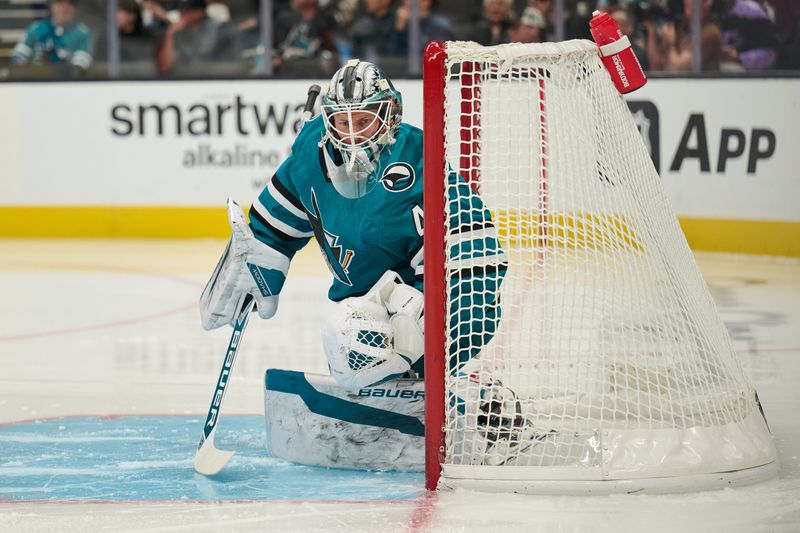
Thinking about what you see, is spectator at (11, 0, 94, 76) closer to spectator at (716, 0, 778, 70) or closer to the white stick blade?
spectator at (716, 0, 778, 70)

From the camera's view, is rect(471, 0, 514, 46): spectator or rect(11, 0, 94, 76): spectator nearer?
rect(471, 0, 514, 46): spectator

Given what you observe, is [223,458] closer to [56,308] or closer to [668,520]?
[668,520]

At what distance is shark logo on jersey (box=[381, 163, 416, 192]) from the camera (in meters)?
3.04

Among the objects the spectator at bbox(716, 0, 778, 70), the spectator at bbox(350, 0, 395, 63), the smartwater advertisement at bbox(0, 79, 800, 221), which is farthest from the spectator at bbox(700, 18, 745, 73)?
the spectator at bbox(350, 0, 395, 63)

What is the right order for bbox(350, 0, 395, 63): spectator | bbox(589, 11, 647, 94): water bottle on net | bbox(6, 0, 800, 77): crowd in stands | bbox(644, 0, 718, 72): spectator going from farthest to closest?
bbox(350, 0, 395, 63): spectator
bbox(6, 0, 800, 77): crowd in stands
bbox(644, 0, 718, 72): spectator
bbox(589, 11, 647, 94): water bottle on net

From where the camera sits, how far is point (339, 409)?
3.10 meters

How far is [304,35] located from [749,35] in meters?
2.70

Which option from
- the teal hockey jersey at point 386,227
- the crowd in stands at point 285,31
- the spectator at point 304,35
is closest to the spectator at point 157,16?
the crowd in stands at point 285,31

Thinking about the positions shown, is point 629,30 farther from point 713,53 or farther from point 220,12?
point 220,12

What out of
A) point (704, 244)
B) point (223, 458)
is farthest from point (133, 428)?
point (704, 244)

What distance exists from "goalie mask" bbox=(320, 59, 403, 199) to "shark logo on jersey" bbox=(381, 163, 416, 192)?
0.07ft

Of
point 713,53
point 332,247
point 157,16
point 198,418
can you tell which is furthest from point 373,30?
point 332,247

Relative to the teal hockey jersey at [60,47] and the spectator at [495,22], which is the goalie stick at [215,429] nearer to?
the spectator at [495,22]

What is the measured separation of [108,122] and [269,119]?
105 centimetres
